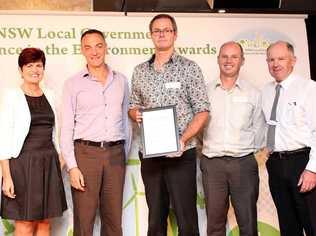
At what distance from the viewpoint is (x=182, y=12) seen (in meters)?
4.05

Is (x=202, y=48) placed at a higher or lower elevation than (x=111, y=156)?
higher

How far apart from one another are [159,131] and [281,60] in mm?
925

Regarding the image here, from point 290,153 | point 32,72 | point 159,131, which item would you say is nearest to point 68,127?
point 32,72

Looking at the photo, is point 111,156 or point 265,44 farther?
point 265,44

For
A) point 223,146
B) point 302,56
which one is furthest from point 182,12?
point 223,146

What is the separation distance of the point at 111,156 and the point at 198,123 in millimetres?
633

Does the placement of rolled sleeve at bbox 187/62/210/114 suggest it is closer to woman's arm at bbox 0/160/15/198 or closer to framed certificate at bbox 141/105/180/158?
framed certificate at bbox 141/105/180/158

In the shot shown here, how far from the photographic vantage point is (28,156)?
9.91 ft

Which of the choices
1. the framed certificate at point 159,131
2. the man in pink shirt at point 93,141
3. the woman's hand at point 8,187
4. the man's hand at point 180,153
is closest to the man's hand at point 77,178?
the man in pink shirt at point 93,141

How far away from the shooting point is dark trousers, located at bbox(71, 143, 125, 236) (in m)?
3.09

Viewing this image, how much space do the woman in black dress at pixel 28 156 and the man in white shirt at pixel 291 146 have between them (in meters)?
1.46

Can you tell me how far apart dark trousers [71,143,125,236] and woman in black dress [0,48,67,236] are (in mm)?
158

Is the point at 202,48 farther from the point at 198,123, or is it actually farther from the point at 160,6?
the point at 198,123

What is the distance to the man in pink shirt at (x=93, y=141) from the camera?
3.09 meters
